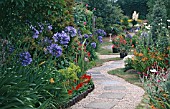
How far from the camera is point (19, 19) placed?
3.28m

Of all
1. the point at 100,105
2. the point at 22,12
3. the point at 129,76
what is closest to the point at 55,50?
the point at 100,105

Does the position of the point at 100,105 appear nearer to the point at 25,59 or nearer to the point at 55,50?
the point at 55,50

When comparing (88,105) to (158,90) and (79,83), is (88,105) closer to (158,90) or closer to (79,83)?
(79,83)

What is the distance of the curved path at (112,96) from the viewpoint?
16.9ft

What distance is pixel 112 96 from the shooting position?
579 cm

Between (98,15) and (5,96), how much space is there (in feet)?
65.9

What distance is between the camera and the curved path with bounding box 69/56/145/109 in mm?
5148

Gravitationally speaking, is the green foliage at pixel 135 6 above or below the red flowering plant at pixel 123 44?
above

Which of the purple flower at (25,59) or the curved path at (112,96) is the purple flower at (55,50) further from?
the curved path at (112,96)

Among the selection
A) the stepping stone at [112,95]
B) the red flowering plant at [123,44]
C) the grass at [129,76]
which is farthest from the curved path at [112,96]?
the red flowering plant at [123,44]

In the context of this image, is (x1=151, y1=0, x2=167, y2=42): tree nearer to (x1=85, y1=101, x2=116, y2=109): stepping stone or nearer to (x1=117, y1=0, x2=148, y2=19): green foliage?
(x1=85, y1=101, x2=116, y2=109): stepping stone

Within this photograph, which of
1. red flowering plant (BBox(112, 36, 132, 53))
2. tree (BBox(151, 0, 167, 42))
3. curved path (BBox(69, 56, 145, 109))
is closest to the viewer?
curved path (BBox(69, 56, 145, 109))

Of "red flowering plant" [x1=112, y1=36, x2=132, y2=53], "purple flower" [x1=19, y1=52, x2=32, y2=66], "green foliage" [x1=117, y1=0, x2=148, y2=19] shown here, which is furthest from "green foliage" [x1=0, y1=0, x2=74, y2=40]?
"green foliage" [x1=117, y1=0, x2=148, y2=19]

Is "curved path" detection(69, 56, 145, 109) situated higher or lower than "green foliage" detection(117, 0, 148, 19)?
lower
